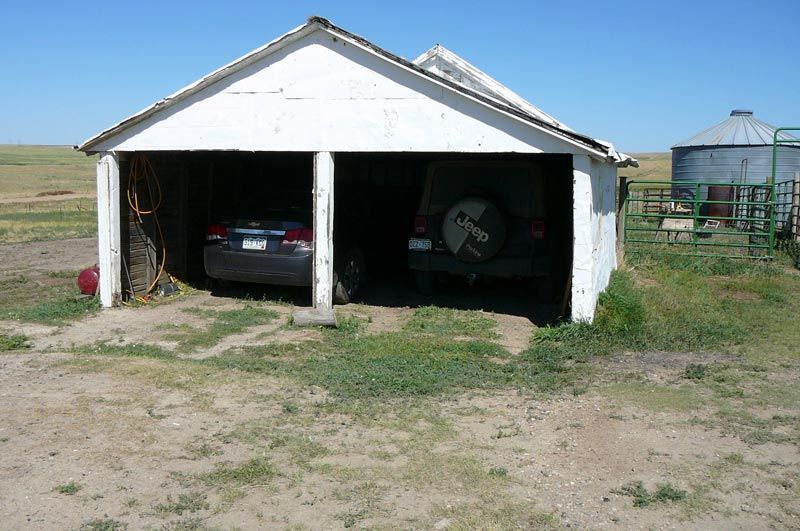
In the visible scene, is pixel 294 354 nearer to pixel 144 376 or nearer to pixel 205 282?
pixel 144 376

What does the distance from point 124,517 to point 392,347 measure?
4.39 metres

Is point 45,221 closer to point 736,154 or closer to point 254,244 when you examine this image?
point 254,244

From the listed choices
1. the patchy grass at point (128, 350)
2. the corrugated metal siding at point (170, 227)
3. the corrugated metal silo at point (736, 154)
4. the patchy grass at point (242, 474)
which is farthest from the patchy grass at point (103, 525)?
the corrugated metal silo at point (736, 154)

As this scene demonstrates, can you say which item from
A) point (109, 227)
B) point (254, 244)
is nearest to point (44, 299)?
point (109, 227)

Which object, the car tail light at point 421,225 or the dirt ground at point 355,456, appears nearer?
the dirt ground at point 355,456

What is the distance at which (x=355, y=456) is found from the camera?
5465 millimetres

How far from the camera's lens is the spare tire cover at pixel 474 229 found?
10.3 metres

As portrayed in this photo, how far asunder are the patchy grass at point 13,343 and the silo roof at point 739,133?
1017 inches

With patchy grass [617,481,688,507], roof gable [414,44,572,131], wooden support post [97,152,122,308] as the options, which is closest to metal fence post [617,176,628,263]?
roof gable [414,44,572,131]

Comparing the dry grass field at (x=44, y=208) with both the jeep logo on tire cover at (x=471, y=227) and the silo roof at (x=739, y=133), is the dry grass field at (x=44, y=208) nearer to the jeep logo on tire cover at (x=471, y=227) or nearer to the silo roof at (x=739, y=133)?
the jeep logo on tire cover at (x=471, y=227)

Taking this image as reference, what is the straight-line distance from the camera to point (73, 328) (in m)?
9.65

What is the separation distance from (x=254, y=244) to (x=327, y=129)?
1964mm

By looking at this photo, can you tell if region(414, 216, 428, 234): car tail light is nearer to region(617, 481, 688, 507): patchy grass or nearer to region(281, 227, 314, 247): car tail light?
region(281, 227, 314, 247): car tail light

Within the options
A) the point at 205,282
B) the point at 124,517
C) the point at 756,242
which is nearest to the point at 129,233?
the point at 205,282
